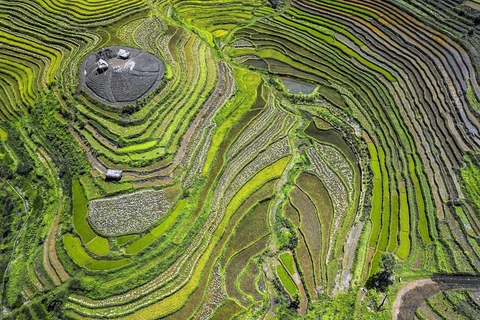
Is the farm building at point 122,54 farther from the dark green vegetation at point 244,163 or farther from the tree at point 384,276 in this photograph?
the tree at point 384,276

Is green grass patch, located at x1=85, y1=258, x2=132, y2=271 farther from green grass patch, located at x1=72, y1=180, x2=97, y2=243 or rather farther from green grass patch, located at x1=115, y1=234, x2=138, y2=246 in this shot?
green grass patch, located at x1=72, y1=180, x2=97, y2=243

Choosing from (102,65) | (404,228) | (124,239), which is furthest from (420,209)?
(102,65)

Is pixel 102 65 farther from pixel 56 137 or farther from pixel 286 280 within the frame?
pixel 286 280

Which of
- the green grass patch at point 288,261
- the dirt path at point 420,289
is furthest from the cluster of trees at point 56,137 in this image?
the dirt path at point 420,289

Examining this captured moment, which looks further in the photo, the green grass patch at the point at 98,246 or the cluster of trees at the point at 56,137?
the cluster of trees at the point at 56,137

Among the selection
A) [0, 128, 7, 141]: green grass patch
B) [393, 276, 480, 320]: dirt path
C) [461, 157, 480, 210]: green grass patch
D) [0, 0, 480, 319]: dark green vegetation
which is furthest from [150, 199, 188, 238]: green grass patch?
[461, 157, 480, 210]: green grass patch

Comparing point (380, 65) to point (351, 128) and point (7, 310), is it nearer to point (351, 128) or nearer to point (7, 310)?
point (351, 128)
